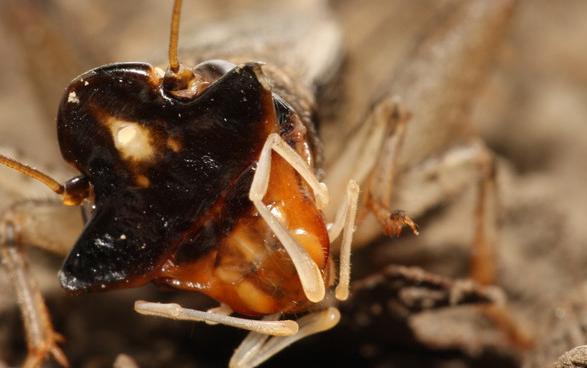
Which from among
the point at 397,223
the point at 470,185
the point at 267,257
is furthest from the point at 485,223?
the point at 267,257

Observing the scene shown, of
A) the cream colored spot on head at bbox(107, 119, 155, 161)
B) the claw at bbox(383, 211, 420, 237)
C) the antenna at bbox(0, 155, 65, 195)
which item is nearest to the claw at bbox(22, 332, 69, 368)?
the antenna at bbox(0, 155, 65, 195)

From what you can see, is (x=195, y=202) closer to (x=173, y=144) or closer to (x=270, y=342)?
(x=173, y=144)

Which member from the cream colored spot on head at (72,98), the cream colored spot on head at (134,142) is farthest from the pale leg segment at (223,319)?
the cream colored spot on head at (72,98)

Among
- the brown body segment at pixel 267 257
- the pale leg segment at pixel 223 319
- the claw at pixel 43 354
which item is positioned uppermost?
the brown body segment at pixel 267 257

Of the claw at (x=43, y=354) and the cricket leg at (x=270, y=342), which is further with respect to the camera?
the claw at (x=43, y=354)

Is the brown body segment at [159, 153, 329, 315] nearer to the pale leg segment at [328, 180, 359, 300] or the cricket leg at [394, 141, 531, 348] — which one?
the pale leg segment at [328, 180, 359, 300]

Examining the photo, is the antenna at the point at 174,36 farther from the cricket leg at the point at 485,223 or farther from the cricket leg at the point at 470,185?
the cricket leg at the point at 485,223
